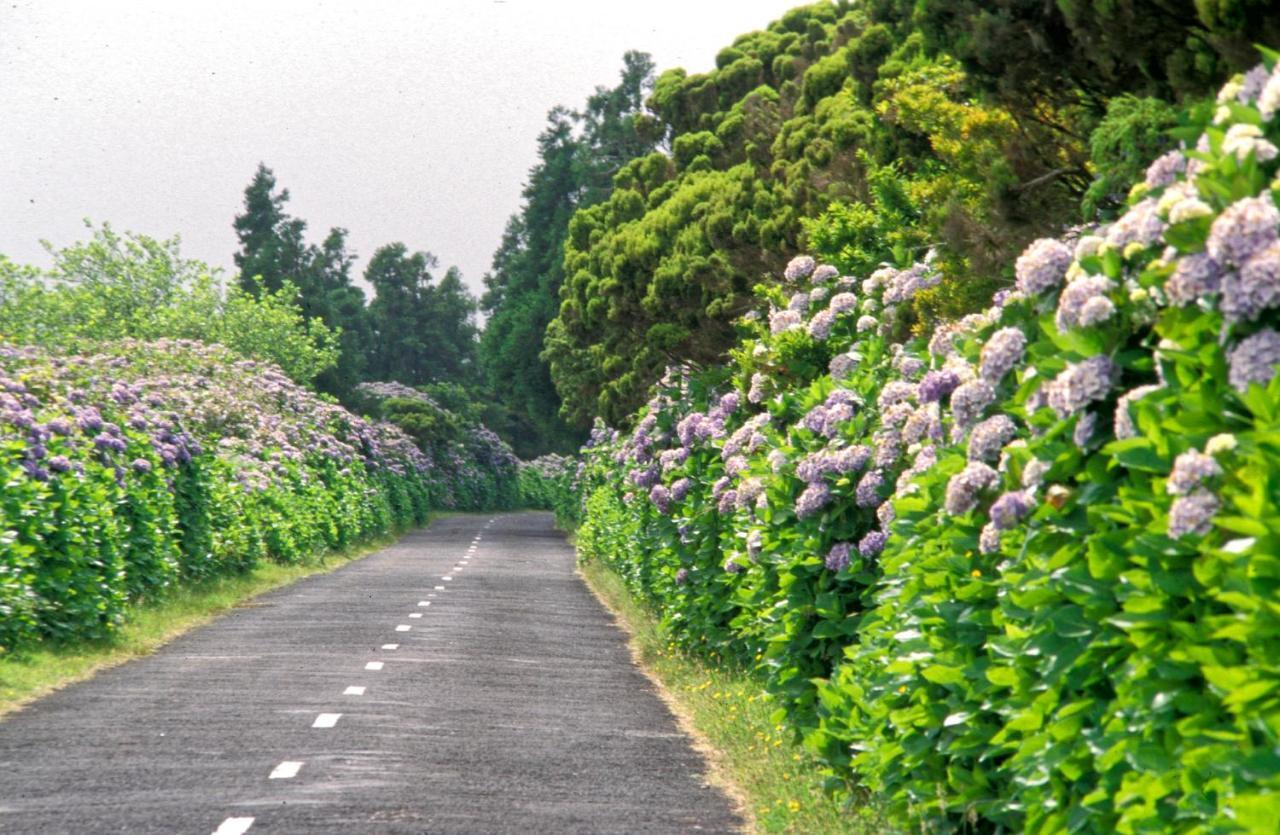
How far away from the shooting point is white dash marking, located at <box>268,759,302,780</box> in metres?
11.1

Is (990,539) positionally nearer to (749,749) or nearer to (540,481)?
(749,749)

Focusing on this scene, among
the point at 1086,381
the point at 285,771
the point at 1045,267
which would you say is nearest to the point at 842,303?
the point at 285,771

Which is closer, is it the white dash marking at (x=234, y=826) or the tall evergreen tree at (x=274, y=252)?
the white dash marking at (x=234, y=826)

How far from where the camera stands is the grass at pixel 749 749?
10.1 metres

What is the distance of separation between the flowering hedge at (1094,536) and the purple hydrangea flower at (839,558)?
0.06 ft

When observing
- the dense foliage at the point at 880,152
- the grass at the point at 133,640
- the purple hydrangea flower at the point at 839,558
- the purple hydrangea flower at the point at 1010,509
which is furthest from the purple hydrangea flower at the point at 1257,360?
the grass at the point at 133,640

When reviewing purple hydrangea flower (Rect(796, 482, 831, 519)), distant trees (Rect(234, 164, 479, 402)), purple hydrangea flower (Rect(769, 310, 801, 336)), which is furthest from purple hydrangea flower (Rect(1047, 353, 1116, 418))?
distant trees (Rect(234, 164, 479, 402))

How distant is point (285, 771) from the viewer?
11.3 meters

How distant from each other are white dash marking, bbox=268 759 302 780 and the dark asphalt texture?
0.19ft

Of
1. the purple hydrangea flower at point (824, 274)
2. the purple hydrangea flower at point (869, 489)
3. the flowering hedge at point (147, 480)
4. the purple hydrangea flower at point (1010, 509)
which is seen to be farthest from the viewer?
the flowering hedge at point (147, 480)

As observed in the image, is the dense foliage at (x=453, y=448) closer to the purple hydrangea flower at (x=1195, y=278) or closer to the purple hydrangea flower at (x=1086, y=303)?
the purple hydrangea flower at (x=1086, y=303)

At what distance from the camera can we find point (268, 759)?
464 inches

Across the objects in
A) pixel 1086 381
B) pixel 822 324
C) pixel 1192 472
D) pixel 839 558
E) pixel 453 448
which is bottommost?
pixel 839 558

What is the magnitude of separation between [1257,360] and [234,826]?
6.26 m
